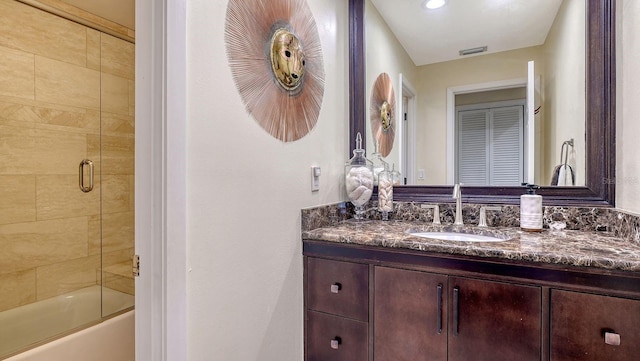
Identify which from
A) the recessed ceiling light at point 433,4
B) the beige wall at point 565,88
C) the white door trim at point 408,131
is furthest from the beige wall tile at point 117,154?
the beige wall at point 565,88

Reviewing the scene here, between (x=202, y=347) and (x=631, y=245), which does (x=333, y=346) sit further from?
(x=631, y=245)

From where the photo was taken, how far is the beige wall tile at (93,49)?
231 centimetres

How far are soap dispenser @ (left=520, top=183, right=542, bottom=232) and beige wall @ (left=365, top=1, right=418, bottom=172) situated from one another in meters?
0.70

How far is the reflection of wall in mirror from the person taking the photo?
1.44 metres

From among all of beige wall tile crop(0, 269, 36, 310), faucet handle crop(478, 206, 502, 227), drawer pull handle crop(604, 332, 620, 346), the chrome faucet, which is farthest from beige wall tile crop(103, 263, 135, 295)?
drawer pull handle crop(604, 332, 620, 346)

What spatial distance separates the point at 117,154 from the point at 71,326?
1.30 metres

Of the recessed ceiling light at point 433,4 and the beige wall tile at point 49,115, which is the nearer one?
the recessed ceiling light at point 433,4

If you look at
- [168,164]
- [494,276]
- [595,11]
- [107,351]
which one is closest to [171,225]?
[168,164]

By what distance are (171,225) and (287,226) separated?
57 centimetres

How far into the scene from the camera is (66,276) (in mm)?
2221

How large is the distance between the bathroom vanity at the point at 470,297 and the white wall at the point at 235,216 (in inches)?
→ 6.5

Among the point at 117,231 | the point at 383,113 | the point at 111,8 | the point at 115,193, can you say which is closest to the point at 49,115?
the point at 115,193

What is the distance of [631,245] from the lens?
3.59 ft

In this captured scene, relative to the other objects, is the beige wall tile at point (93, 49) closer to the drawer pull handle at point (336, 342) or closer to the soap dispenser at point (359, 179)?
the soap dispenser at point (359, 179)
